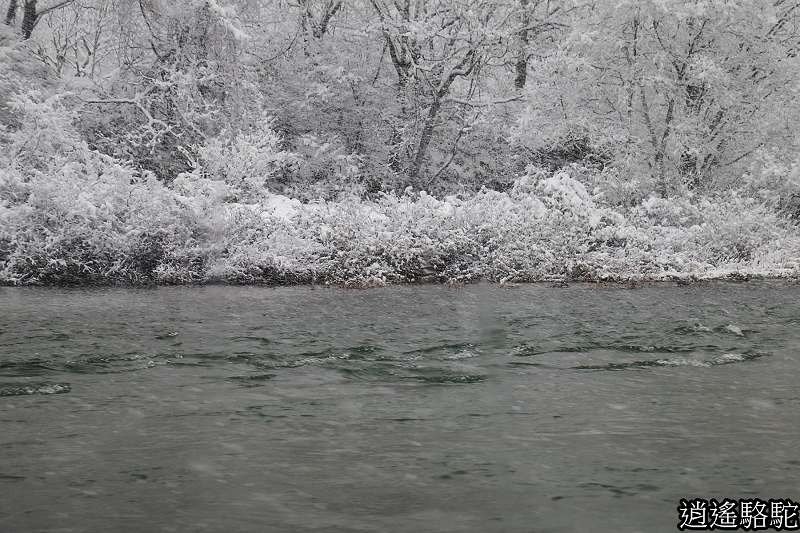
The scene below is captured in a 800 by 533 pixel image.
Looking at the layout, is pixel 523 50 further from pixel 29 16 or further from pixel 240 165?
pixel 29 16

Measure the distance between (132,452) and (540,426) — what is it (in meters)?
2.81

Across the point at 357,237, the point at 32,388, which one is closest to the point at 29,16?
the point at 357,237

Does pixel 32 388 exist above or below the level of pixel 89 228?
below

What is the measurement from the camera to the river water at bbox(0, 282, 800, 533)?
4297mm

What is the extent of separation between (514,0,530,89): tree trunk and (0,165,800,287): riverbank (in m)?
8.64

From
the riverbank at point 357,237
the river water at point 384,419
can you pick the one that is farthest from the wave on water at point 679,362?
the riverbank at point 357,237

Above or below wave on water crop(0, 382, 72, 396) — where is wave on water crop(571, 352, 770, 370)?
above

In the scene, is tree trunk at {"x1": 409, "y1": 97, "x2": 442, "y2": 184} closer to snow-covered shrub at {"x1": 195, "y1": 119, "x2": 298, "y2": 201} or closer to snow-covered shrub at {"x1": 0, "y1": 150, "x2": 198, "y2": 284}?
snow-covered shrub at {"x1": 195, "y1": 119, "x2": 298, "y2": 201}

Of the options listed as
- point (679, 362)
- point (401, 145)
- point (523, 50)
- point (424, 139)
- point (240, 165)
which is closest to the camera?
point (679, 362)

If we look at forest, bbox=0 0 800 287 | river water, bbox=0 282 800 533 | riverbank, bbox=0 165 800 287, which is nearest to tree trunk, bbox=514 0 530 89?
forest, bbox=0 0 800 287

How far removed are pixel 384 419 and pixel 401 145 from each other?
686 inches

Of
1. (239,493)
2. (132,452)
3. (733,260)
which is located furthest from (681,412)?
(733,260)

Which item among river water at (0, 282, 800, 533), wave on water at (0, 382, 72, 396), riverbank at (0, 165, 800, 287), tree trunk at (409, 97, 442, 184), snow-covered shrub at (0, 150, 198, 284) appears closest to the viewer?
river water at (0, 282, 800, 533)

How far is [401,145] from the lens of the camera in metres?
22.7
